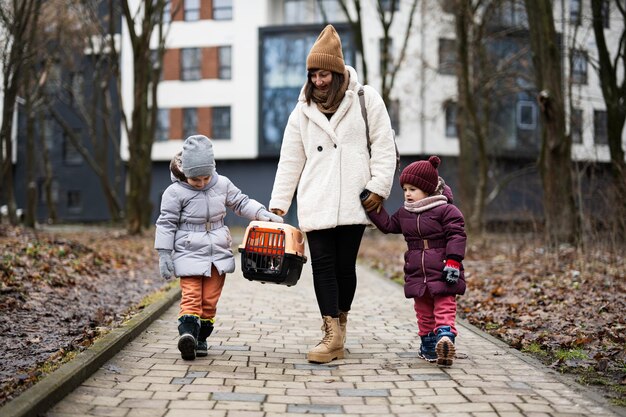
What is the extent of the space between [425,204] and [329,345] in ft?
4.10

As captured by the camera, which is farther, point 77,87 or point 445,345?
A: point 77,87

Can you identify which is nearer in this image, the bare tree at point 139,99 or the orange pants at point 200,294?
the orange pants at point 200,294

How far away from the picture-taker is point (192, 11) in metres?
43.6

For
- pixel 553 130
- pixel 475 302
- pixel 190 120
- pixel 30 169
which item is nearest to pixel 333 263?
pixel 475 302

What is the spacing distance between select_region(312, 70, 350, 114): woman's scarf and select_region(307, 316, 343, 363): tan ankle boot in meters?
1.56

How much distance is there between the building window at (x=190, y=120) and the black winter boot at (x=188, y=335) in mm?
38375

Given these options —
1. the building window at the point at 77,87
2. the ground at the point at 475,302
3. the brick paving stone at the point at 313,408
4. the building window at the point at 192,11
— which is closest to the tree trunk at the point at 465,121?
the ground at the point at 475,302

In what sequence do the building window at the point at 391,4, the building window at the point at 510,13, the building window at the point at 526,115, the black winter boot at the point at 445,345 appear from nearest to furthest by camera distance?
the black winter boot at the point at 445,345 → the building window at the point at 510,13 → the building window at the point at 391,4 → the building window at the point at 526,115

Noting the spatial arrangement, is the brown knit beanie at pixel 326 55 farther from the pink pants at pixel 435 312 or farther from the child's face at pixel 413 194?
the pink pants at pixel 435 312

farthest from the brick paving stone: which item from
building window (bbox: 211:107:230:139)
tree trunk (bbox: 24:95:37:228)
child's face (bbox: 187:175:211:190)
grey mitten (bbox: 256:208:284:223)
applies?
building window (bbox: 211:107:230:139)

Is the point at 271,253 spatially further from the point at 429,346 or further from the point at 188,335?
the point at 429,346

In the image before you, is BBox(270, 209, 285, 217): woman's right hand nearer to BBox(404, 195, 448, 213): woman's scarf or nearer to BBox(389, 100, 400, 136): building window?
BBox(404, 195, 448, 213): woman's scarf

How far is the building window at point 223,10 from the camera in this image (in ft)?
142

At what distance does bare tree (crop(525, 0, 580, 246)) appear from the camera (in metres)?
15.2
